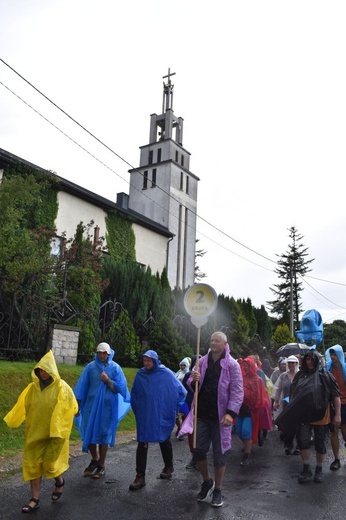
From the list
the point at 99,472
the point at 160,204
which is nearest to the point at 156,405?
the point at 99,472

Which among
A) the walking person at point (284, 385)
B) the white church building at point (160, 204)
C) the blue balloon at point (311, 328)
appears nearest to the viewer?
the walking person at point (284, 385)

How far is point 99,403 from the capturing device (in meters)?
6.90

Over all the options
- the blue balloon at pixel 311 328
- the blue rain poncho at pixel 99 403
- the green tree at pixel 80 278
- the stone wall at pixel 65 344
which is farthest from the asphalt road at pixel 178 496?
the green tree at pixel 80 278

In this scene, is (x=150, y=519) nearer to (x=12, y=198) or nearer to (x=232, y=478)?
(x=232, y=478)

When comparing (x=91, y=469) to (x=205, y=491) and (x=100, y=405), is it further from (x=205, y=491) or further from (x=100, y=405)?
(x=205, y=491)

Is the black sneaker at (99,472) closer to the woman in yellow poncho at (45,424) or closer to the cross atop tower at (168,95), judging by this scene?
the woman in yellow poncho at (45,424)

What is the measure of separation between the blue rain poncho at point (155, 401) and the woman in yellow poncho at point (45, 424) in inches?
45.7

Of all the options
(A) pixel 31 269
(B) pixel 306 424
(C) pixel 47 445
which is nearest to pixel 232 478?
(B) pixel 306 424

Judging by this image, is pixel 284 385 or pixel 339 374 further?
pixel 284 385

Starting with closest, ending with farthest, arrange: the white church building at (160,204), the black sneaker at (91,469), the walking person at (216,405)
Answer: the walking person at (216,405), the black sneaker at (91,469), the white church building at (160,204)

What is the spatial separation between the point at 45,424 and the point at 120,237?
2549 cm

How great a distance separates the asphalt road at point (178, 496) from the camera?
5141mm

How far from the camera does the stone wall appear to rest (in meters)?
13.0

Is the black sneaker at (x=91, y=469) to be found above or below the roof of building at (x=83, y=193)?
below
